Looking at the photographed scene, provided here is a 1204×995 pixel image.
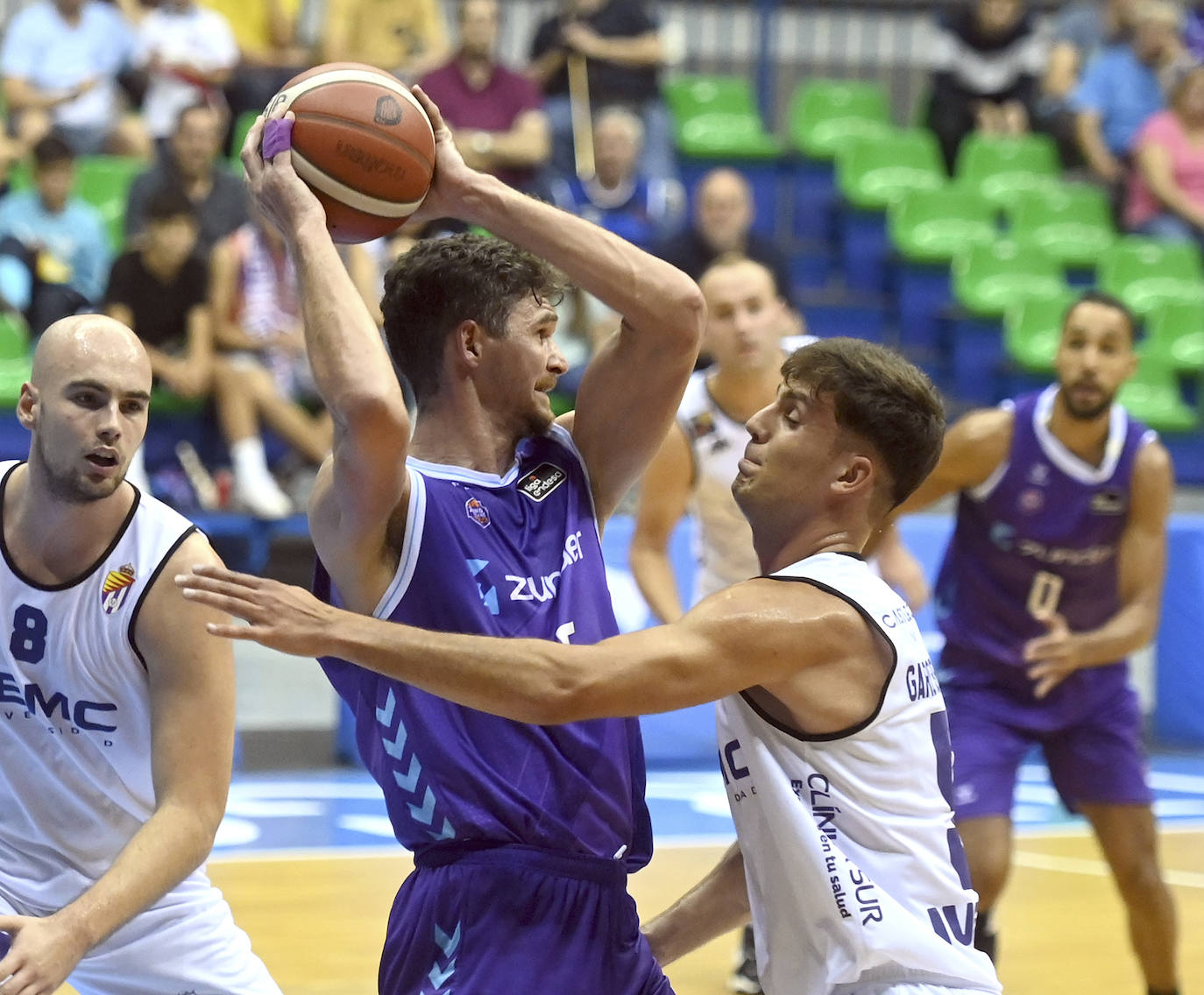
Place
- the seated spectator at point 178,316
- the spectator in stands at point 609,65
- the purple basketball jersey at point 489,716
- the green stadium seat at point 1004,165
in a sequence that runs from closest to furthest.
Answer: the purple basketball jersey at point 489,716 < the seated spectator at point 178,316 < the spectator in stands at point 609,65 < the green stadium seat at point 1004,165

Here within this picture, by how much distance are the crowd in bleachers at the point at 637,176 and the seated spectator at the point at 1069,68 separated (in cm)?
2

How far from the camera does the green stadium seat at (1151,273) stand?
1196 centimetres

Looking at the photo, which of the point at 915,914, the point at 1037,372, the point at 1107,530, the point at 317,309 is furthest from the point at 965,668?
the point at 1037,372

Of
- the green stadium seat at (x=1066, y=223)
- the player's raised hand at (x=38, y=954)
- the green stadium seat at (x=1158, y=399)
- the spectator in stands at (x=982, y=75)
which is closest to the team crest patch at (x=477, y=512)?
the player's raised hand at (x=38, y=954)

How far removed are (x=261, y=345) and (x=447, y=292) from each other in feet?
21.4

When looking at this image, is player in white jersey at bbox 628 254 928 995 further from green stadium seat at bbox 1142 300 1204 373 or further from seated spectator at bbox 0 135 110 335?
green stadium seat at bbox 1142 300 1204 373

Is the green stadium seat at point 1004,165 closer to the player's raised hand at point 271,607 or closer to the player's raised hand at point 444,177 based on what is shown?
the player's raised hand at point 444,177

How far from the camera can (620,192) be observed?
35.7 feet

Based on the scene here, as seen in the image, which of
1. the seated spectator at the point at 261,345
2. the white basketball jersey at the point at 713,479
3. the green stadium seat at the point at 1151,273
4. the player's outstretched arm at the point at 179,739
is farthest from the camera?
the green stadium seat at the point at 1151,273

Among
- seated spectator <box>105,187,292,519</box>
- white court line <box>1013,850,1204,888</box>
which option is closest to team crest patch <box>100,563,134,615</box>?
white court line <box>1013,850,1204,888</box>

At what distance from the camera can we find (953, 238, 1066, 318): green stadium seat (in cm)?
1180

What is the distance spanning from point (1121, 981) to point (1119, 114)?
8.55 m

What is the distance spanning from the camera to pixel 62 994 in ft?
18.3

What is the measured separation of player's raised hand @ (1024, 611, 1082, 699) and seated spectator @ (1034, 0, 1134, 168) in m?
8.67
